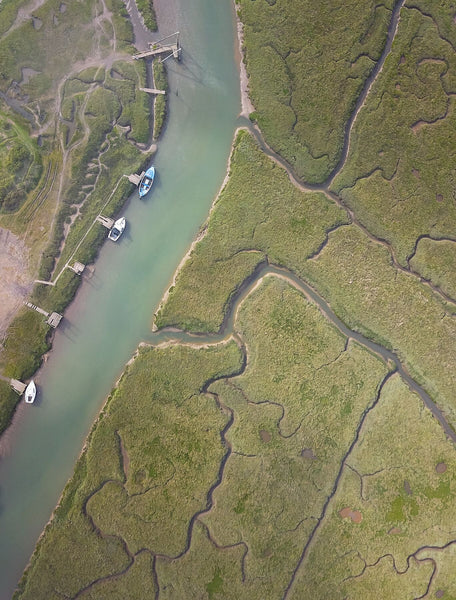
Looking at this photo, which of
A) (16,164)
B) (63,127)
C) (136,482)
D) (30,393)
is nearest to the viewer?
(136,482)

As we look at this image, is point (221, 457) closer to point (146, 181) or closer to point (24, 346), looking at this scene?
point (24, 346)

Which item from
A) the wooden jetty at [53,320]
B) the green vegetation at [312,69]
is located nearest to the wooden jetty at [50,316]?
the wooden jetty at [53,320]

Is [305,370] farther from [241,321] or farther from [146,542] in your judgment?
[146,542]

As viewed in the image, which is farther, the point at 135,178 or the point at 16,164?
the point at 135,178

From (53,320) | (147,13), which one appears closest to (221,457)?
(53,320)

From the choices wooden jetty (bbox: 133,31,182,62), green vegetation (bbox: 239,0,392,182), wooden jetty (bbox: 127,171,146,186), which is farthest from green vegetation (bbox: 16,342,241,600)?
wooden jetty (bbox: 133,31,182,62)

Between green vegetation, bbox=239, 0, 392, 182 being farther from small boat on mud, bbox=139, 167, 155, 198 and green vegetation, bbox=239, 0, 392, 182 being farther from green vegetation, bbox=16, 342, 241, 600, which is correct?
green vegetation, bbox=16, 342, 241, 600

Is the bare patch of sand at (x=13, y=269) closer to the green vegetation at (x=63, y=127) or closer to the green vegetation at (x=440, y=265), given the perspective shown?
the green vegetation at (x=63, y=127)

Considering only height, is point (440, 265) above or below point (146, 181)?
above
